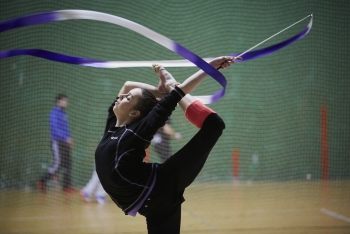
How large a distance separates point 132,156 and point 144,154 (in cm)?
10

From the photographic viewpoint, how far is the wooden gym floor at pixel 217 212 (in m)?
4.47

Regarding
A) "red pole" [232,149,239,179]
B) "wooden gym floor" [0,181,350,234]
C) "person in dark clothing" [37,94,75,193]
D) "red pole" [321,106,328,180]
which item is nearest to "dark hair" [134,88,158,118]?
"wooden gym floor" [0,181,350,234]

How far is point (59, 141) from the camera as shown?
6.45m

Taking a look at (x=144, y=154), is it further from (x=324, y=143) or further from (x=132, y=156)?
(x=324, y=143)

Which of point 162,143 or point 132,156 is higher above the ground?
point 132,156

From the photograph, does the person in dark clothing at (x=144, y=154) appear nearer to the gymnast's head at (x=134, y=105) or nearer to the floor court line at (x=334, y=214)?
the gymnast's head at (x=134, y=105)

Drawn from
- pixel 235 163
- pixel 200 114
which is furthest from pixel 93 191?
pixel 200 114

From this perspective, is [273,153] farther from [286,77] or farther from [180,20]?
[180,20]

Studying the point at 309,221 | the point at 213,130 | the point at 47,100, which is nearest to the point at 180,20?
the point at 47,100

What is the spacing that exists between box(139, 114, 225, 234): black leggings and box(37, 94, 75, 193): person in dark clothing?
4253mm

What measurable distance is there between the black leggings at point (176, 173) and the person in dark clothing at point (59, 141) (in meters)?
4.25

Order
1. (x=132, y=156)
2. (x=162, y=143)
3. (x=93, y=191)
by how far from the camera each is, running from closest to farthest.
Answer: (x=132, y=156)
(x=93, y=191)
(x=162, y=143)

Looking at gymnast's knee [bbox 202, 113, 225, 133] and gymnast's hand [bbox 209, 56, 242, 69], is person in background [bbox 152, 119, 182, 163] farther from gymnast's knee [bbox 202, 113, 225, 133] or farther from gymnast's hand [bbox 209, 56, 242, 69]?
gymnast's knee [bbox 202, 113, 225, 133]

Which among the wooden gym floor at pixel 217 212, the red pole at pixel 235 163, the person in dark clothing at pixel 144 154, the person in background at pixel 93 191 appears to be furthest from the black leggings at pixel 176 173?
the red pole at pixel 235 163
